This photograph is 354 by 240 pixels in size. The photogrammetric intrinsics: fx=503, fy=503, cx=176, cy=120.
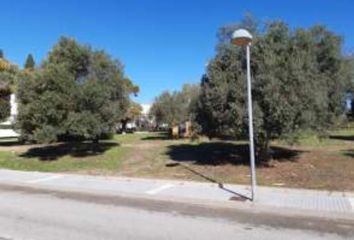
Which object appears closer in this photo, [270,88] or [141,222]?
[141,222]

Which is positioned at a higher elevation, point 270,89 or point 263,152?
point 270,89

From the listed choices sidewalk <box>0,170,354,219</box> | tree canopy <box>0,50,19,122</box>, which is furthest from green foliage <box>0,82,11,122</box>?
sidewalk <box>0,170,354,219</box>

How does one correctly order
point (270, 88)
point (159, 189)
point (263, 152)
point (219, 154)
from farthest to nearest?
1. point (219, 154)
2. point (263, 152)
3. point (270, 88)
4. point (159, 189)

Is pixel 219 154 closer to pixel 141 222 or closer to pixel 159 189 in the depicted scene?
pixel 159 189

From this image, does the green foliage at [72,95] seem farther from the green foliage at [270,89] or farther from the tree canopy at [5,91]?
the tree canopy at [5,91]

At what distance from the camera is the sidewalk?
11.3 metres

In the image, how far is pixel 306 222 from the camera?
32.0 ft

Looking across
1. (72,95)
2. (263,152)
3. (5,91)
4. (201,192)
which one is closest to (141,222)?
(201,192)

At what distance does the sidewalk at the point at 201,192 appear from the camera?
11.3 metres

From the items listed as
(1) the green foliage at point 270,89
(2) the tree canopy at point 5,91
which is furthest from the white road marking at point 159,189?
(2) the tree canopy at point 5,91

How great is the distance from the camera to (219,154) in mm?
21062

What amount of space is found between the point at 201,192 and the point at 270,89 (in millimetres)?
4344

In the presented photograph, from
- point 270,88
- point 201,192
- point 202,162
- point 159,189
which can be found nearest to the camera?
point 201,192

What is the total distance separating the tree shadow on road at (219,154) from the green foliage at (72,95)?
11.0 feet
